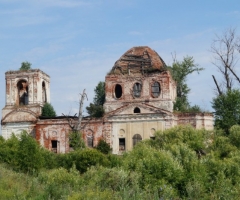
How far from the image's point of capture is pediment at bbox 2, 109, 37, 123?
122 ft

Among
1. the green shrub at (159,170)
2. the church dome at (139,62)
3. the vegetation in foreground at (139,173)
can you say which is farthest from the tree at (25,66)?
the green shrub at (159,170)

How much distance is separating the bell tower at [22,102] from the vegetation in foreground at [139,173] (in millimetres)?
9243

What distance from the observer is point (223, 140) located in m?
26.5

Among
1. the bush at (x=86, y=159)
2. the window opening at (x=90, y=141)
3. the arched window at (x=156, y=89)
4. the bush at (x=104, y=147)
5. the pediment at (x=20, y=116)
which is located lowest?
the bush at (x=86, y=159)

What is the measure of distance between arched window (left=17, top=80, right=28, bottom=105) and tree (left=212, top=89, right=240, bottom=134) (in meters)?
16.9

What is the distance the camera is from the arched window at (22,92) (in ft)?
129

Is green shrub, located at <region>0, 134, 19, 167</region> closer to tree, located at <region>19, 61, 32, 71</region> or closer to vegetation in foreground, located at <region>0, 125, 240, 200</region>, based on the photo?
vegetation in foreground, located at <region>0, 125, 240, 200</region>

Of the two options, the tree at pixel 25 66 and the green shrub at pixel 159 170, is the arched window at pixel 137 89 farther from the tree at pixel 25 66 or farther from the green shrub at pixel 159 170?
the green shrub at pixel 159 170

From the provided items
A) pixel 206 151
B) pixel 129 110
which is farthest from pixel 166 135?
pixel 129 110

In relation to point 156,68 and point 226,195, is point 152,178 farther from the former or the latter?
point 156,68

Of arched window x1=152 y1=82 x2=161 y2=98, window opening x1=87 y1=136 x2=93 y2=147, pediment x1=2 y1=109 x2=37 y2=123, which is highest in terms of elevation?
arched window x1=152 y1=82 x2=161 y2=98

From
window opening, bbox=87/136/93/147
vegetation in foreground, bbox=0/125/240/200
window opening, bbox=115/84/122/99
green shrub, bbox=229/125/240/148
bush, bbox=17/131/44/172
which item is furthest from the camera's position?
window opening, bbox=115/84/122/99

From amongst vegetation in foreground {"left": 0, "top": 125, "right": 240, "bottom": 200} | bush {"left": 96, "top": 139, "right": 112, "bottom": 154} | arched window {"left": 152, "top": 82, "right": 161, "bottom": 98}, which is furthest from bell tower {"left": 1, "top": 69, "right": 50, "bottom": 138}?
arched window {"left": 152, "top": 82, "right": 161, "bottom": 98}

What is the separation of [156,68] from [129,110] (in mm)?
4402
